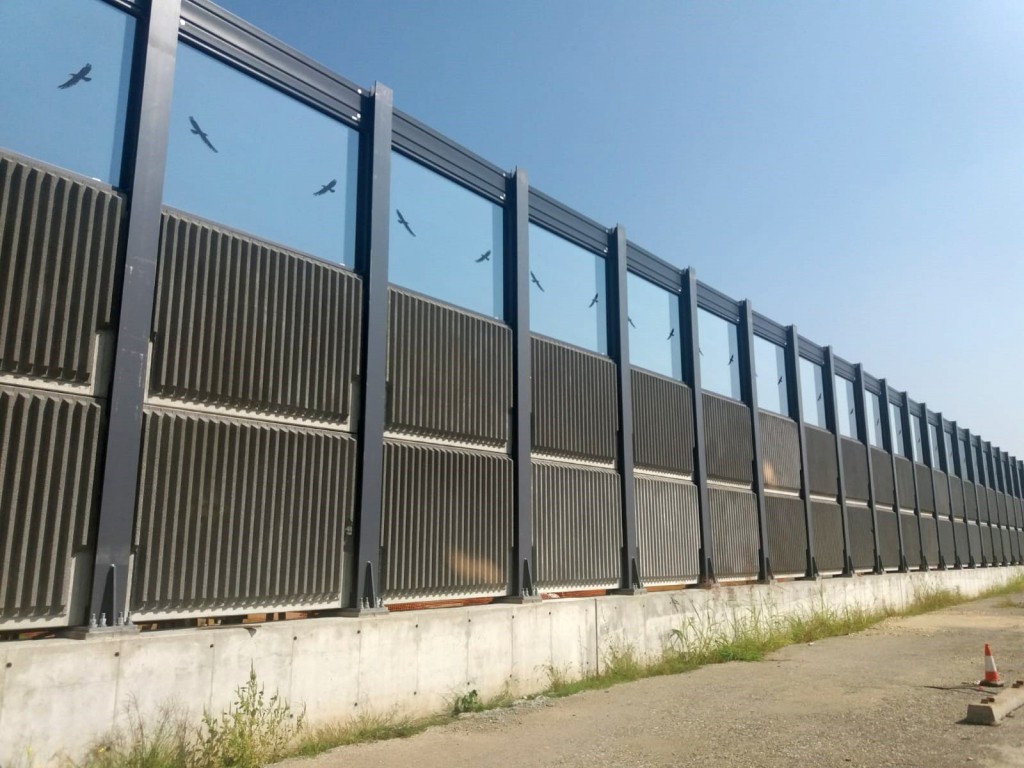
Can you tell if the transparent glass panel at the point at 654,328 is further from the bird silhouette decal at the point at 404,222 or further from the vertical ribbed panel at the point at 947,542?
the vertical ribbed panel at the point at 947,542

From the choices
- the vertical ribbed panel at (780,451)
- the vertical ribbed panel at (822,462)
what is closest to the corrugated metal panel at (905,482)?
the vertical ribbed panel at (822,462)

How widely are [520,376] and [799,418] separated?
38.9 ft

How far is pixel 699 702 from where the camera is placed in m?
9.61

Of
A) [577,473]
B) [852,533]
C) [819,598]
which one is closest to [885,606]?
[852,533]

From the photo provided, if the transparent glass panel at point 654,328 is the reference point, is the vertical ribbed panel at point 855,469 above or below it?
below

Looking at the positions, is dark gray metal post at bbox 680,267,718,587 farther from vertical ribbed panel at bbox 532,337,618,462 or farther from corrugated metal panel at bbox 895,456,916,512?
corrugated metal panel at bbox 895,456,916,512

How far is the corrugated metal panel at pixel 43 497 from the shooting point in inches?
249

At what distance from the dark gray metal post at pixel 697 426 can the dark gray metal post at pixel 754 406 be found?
7.92ft

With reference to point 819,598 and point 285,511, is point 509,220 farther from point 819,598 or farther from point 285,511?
point 819,598

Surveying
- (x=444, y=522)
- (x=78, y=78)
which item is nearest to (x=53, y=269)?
(x=78, y=78)

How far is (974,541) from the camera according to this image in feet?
121

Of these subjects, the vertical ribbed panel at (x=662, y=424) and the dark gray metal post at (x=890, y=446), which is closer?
the vertical ribbed panel at (x=662, y=424)

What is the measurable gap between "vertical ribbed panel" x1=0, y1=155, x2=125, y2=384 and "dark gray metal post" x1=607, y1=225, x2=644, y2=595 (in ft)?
28.4

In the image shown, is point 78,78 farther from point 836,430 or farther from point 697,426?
point 836,430
